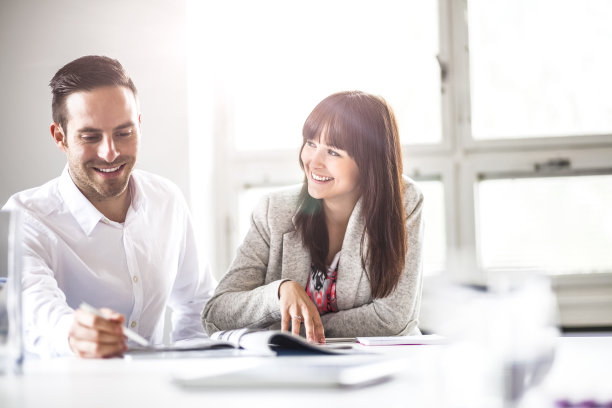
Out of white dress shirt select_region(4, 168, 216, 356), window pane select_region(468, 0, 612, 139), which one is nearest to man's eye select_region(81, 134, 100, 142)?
white dress shirt select_region(4, 168, 216, 356)

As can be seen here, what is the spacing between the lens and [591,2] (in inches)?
109

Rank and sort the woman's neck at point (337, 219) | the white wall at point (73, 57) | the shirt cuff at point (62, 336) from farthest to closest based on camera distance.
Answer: the white wall at point (73, 57), the woman's neck at point (337, 219), the shirt cuff at point (62, 336)

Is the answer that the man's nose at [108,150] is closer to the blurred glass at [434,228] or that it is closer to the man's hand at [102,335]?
the man's hand at [102,335]

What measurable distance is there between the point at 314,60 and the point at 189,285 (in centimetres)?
122

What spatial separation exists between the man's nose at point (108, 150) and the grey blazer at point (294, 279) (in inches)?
16.5

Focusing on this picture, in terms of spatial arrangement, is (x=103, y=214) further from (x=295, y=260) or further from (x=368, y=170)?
(x=368, y=170)

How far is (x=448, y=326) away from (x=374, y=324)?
1.08 metres

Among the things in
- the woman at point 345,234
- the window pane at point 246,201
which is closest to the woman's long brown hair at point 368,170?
the woman at point 345,234

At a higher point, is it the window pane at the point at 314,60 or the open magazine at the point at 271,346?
the window pane at the point at 314,60

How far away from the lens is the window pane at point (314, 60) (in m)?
2.80

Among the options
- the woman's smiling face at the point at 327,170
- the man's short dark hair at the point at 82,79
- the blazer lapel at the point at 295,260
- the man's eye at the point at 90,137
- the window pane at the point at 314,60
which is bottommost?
the blazer lapel at the point at 295,260

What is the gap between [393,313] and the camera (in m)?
1.75

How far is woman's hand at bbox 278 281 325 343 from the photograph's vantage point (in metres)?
1.40

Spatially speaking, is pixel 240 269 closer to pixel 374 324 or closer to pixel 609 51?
pixel 374 324
